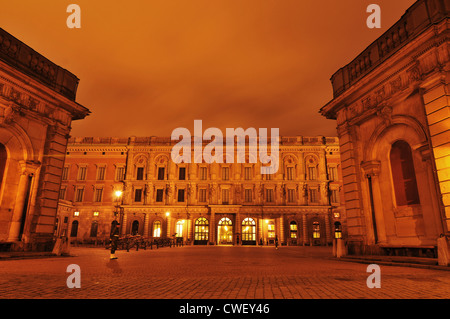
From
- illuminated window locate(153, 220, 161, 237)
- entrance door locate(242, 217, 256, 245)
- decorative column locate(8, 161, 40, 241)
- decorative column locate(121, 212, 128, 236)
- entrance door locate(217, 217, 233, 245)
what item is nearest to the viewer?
decorative column locate(8, 161, 40, 241)

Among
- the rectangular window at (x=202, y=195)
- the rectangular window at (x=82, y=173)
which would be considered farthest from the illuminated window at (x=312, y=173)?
the rectangular window at (x=82, y=173)

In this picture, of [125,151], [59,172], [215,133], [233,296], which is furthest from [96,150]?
[233,296]

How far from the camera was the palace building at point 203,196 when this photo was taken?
1403 inches

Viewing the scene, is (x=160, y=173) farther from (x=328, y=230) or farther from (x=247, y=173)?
(x=328, y=230)

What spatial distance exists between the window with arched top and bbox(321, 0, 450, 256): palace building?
0.04m

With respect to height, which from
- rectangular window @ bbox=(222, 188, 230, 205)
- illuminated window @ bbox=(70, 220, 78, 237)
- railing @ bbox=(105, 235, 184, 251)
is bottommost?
railing @ bbox=(105, 235, 184, 251)

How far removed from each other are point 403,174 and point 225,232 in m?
27.7

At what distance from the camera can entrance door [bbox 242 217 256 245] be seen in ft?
115

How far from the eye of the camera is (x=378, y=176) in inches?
477

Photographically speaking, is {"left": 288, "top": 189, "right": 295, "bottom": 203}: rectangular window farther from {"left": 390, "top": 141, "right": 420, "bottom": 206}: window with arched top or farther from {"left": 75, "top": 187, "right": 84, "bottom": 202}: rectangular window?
{"left": 75, "top": 187, "right": 84, "bottom": 202}: rectangular window

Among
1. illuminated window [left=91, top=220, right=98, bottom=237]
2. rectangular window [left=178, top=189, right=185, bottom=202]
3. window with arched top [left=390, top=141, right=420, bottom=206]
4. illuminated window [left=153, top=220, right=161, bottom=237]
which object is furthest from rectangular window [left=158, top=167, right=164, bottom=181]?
window with arched top [left=390, top=141, right=420, bottom=206]
